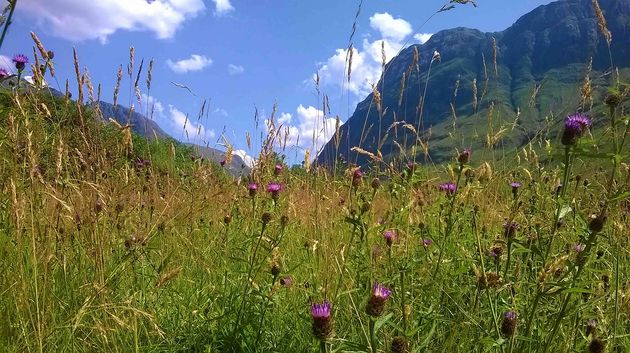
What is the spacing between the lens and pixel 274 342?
1.89 metres

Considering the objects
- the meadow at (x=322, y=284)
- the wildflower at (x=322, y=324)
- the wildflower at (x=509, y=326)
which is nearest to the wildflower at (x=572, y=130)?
the meadow at (x=322, y=284)

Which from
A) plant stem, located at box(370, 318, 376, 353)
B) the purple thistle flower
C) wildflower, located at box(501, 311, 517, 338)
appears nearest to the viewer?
plant stem, located at box(370, 318, 376, 353)

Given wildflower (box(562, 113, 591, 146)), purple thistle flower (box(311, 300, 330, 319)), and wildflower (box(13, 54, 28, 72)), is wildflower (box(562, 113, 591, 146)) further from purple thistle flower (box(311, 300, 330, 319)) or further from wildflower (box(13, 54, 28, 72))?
wildflower (box(13, 54, 28, 72))

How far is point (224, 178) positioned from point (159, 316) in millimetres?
3230

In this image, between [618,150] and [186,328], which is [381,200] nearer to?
[186,328]

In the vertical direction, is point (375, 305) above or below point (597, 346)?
above

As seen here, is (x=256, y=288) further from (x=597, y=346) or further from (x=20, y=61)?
(x=20, y=61)

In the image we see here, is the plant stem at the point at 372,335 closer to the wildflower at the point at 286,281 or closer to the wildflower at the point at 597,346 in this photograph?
the wildflower at the point at 597,346

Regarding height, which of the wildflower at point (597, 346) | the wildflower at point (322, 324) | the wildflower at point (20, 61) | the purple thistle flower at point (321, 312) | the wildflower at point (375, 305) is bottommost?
the wildflower at point (597, 346)

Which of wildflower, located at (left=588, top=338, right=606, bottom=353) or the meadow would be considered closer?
wildflower, located at (left=588, top=338, right=606, bottom=353)

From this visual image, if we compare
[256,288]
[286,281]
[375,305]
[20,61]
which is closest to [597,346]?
[375,305]

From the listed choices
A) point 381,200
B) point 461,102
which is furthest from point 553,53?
point 381,200

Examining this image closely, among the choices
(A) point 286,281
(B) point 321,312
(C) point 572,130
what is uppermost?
(C) point 572,130

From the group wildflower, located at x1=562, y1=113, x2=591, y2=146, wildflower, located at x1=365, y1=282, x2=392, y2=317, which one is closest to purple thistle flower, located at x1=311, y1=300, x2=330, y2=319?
wildflower, located at x1=365, y1=282, x2=392, y2=317
